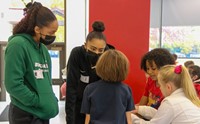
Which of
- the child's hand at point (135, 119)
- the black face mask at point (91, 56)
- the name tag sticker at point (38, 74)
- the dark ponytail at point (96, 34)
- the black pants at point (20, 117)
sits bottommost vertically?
the child's hand at point (135, 119)

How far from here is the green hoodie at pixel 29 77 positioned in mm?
1394

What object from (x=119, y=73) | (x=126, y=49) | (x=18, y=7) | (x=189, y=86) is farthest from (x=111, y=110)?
(x=18, y=7)

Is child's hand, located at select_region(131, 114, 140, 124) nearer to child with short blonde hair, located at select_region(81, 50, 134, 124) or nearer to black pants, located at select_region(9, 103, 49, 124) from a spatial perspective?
child with short blonde hair, located at select_region(81, 50, 134, 124)

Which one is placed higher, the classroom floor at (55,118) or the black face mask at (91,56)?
the black face mask at (91,56)

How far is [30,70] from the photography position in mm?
1467

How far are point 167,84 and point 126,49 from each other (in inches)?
29.1

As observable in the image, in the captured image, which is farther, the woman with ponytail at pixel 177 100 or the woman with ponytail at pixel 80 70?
the woman with ponytail at pixel 80 70

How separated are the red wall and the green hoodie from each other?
0.79m

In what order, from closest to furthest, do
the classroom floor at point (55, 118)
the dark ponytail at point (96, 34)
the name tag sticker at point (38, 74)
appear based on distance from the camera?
the name tag sticker at point (38, 74) < the dark ponytail at point (96, 34) < the classroom floor at point (55, 118)

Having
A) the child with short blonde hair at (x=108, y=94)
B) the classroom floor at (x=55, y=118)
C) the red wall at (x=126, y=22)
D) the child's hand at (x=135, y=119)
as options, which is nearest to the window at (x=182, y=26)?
the classroom floor at (x=55, y=118)

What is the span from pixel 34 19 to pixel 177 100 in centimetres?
103

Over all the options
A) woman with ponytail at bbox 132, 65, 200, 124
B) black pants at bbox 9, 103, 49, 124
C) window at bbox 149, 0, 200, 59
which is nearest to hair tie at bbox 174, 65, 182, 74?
woman with ponytail at bbox 132, 65, 200, 124

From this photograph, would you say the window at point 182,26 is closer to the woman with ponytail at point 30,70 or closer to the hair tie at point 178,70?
the hair tie at point 178,70

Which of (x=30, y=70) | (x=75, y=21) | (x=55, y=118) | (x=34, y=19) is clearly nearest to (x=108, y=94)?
(x=30, y=70)
